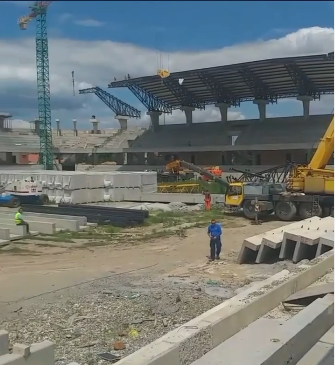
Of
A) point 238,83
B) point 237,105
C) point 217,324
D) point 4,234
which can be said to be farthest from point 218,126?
point 217,324

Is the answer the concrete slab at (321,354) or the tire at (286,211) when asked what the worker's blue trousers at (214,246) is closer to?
the concrete slab at (321,354)

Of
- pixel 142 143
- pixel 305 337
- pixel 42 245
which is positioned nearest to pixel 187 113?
pixel 142 143

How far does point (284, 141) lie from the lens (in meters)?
51.3

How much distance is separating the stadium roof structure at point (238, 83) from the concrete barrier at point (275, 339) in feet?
132

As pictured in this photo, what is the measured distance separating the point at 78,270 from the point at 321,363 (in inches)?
339

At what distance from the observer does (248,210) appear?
985 inches

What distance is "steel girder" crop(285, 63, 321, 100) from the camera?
1948 inches

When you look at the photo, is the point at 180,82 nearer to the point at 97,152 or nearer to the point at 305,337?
the point at 97,152

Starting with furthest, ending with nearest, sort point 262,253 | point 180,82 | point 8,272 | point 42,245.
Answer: point 180,82 → point 42,245 → point 262,253 → point 8,272

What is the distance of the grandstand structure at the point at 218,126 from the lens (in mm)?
50688

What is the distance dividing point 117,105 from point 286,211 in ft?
183

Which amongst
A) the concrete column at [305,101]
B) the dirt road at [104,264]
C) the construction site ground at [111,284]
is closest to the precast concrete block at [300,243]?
the construction site ground at [111,284]

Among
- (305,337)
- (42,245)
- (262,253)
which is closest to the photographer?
(305,337)

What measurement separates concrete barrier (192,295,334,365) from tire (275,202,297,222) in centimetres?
1613
